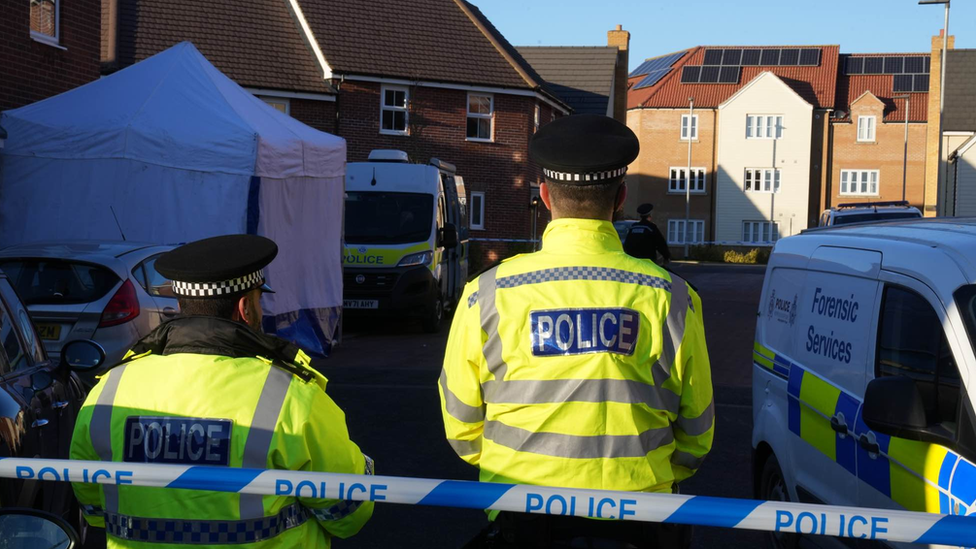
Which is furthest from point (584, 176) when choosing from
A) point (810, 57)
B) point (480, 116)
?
point (810, 57)

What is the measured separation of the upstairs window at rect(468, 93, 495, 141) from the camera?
3334 cm

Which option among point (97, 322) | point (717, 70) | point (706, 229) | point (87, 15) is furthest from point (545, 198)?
point (717, 70)

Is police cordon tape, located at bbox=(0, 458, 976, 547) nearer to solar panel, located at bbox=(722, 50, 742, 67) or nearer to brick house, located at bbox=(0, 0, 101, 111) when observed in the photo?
brick house, located at bbox=(0, 0, 101, 111)

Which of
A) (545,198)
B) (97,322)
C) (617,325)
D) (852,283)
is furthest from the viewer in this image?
(97,322)

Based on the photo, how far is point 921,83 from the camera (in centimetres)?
6256

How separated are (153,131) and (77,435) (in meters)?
9.67

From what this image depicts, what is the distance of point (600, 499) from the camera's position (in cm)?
217

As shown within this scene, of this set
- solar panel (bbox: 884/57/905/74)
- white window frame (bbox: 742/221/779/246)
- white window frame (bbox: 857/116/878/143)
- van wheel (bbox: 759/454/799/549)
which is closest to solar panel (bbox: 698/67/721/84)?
white window frame (bbox: 857/116/878/143)

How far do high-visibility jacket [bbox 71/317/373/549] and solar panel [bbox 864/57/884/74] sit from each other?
6642cm

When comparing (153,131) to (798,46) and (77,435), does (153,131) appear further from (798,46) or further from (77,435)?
(798,46)

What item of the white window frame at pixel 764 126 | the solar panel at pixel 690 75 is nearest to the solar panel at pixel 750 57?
the solar panel at pixel 690 75

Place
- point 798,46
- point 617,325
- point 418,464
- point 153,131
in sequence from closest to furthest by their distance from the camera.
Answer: point 617,325, point 418,464, point 153,131, point 798,46

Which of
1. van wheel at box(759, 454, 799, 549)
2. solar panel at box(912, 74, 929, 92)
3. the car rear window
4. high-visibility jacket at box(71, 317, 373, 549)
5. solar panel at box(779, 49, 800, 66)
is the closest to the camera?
high-visibility jacket at box(71, 317, 373, 549)

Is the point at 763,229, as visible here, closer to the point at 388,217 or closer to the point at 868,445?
the point at 388,217
